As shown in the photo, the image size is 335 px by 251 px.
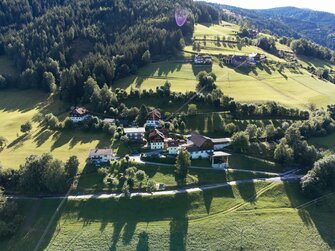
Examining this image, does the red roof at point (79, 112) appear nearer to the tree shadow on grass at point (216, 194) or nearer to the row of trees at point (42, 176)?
the row of trees at point (42, 176)

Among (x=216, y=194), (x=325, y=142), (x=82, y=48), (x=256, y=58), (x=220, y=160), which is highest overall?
(x=82, y=48)

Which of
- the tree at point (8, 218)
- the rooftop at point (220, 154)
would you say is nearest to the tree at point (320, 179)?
the rooftop at point (220, 154)

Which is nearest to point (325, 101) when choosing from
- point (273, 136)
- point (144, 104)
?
point (273, 136)

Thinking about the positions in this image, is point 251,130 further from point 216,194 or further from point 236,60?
point 236,60

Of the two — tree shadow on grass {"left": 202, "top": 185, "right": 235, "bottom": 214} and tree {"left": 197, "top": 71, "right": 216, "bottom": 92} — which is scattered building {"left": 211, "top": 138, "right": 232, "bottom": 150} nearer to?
tree shadow on grass {"left": 202, "top": 185, "right": 235, "bottom": 214}

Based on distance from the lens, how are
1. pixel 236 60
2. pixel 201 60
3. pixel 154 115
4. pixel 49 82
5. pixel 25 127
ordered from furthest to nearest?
1. pixel 236 60
2. pixel 201 60
3. pixel 49 82
4. pixel 25 127
5. pixel 154 115

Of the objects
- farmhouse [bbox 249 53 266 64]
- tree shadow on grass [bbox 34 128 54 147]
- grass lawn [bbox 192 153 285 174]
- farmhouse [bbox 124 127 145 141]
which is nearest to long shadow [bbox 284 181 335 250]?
grass lawn [bbox 192 153 285 174]

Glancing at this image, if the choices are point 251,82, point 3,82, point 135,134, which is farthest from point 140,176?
point 3,82
